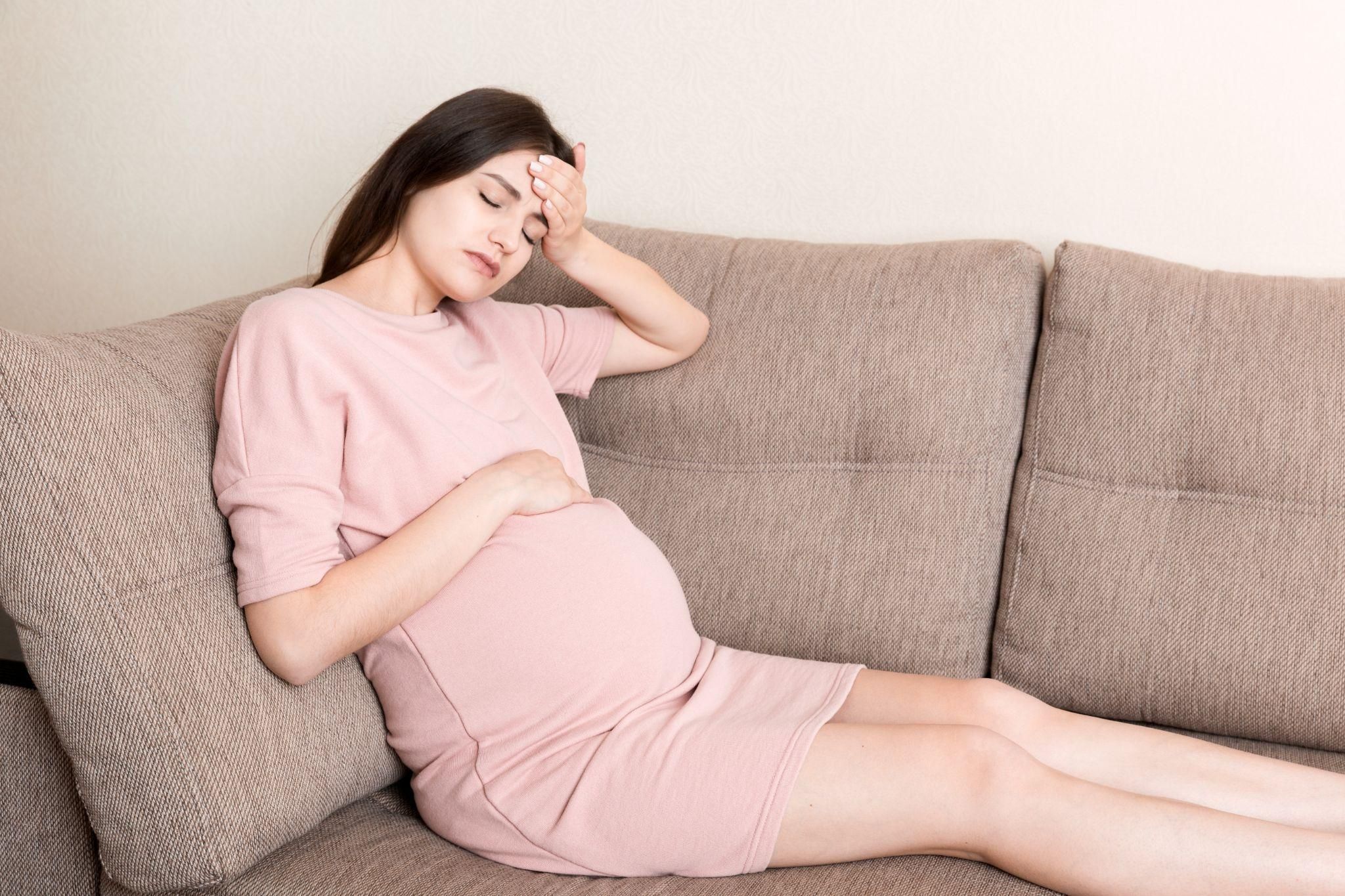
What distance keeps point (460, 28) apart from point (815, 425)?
968 millimetres

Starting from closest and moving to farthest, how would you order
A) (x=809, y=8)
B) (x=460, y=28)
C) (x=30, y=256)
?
1. (x=809, y=8)
2. (x=460, y=28)
3. (x=30, y=256)

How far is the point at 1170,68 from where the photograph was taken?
159 cm

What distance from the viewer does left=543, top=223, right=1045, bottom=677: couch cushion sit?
4.80 ft

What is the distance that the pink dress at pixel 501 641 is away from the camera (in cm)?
112

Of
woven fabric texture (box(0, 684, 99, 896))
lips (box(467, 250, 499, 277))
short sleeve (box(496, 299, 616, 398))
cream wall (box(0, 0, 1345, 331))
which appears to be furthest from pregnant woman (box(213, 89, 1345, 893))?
cream wall (box(0, 0, 1345, 331))

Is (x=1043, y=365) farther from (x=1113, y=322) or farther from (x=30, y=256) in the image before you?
(x=30, y=256)

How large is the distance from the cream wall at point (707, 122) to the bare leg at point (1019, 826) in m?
0.87

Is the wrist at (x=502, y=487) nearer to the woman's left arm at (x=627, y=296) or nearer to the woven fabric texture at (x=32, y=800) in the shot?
the woman's left arm at (x=627, y=296)

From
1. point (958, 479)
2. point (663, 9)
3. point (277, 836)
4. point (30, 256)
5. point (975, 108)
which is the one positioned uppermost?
point (663, 9)

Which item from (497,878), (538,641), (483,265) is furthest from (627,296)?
(497,878)

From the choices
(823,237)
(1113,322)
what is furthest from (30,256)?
(1113,322)

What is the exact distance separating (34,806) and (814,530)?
37.4 inches

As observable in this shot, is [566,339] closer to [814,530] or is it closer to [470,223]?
[470,223]

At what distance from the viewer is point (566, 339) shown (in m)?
1.54
